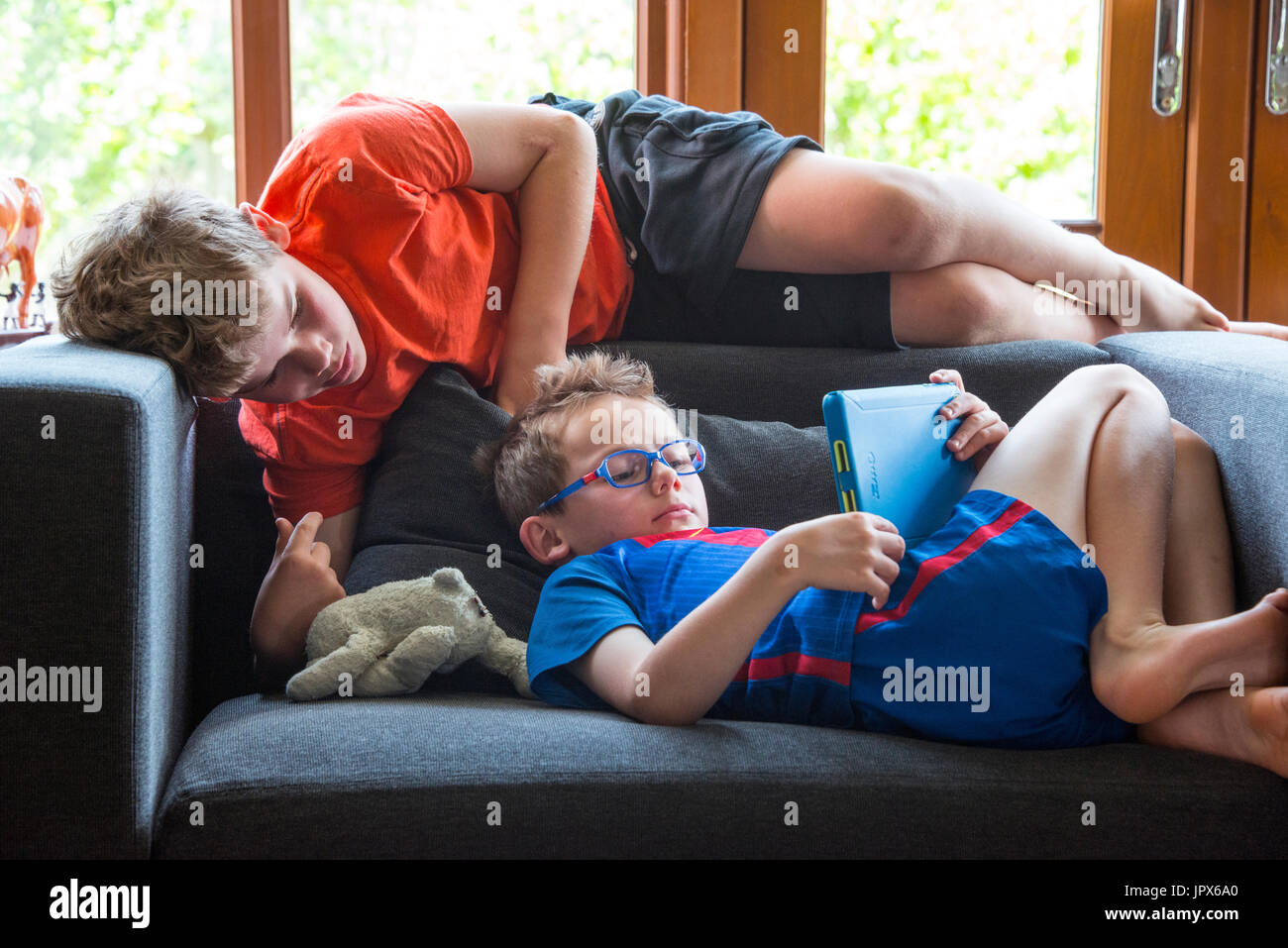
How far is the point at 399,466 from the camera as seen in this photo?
1196 mm

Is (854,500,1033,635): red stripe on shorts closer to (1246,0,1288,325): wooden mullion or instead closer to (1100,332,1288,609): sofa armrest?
(1100,332,1288,609): sofa armrest

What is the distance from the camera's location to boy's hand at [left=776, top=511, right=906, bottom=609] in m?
0.87

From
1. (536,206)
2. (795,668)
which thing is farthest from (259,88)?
(795,668)

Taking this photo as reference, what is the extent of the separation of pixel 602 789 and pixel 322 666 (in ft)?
0.99

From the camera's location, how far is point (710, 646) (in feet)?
2.82

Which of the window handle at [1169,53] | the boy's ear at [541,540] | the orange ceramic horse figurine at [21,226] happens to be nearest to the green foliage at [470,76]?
the window handle at [1169,53]

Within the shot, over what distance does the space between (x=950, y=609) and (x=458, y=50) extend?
1494mm

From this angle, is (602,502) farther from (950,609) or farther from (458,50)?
(458,50)

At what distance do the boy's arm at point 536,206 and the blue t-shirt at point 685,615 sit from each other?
33cm

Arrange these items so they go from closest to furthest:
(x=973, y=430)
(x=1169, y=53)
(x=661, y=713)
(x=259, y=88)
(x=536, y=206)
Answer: (x=661, y=713)
(x=973, y=430)
(x=536, y=206)
(x=259, y=88)
(x=1169, y=53)

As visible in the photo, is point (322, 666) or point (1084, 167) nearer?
A: point (322, 666)

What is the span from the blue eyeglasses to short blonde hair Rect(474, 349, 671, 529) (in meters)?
0.02
